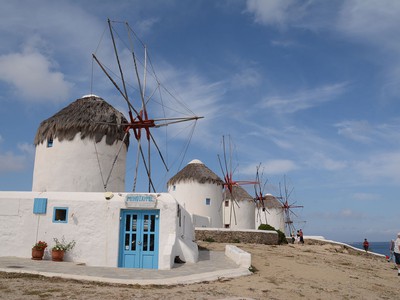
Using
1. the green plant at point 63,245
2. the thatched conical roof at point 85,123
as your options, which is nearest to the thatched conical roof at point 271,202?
the thatched conical roof at point 85,123

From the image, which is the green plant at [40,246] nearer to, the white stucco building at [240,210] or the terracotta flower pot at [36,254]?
the terracotta flower pot at [36,254]

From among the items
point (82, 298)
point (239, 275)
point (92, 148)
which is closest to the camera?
point (82, 298)

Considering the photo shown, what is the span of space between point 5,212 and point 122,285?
7336 mm

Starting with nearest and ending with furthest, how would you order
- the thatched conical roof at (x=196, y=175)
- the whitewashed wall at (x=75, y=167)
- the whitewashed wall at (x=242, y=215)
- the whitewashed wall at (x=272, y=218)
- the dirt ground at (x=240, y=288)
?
the dirt ground at (x=240, y=288), the whitewashed wall at (x=75, y=167), the thatched conical roof at (x=196, y=175), the whitewashed wall at (x=242, y=215), the whitewashed wall at (x=272, y=218)

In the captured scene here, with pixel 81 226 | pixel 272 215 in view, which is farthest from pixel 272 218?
pixel 81 226

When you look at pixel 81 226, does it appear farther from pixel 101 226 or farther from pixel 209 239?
pixel 209 239

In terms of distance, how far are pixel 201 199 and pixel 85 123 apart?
15.0m

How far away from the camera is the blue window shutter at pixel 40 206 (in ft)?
48.4

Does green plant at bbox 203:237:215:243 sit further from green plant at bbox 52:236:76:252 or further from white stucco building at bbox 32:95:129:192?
green plant at bbox 52:236:76:252

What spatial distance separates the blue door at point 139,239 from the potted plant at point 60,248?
189 cm

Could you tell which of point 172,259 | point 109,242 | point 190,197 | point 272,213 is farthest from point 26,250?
point 272,213

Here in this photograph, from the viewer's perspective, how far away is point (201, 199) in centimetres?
3216

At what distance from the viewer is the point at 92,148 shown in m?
19.4

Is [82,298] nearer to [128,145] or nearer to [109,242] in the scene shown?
[109,242]
